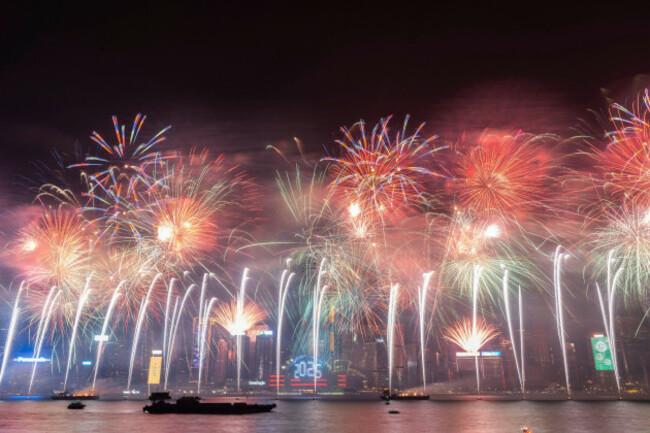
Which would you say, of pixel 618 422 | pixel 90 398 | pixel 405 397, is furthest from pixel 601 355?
pixel 90 398

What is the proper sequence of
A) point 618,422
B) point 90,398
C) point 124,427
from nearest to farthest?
1. point 124,427
2. point 618,422
3. point 90,398

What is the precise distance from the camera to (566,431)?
5416cm

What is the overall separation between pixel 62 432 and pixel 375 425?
119 ft

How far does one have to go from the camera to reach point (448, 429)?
56.9m

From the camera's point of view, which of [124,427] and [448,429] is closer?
[448,429]

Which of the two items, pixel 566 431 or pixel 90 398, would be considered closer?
pixel 566 431

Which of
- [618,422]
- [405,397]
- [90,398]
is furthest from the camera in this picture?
[90,398]

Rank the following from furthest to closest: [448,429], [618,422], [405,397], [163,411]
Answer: [405,397] → [163,411] → [618,422] → [448,429]

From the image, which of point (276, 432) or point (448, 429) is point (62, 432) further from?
point (448, 429)

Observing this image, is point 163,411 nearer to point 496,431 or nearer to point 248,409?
point 248,409

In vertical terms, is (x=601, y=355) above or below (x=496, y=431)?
above

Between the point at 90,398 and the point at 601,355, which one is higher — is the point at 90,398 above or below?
below

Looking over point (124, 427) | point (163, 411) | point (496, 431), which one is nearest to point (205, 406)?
point (163, 411)

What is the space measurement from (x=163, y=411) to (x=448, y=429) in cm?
5487
